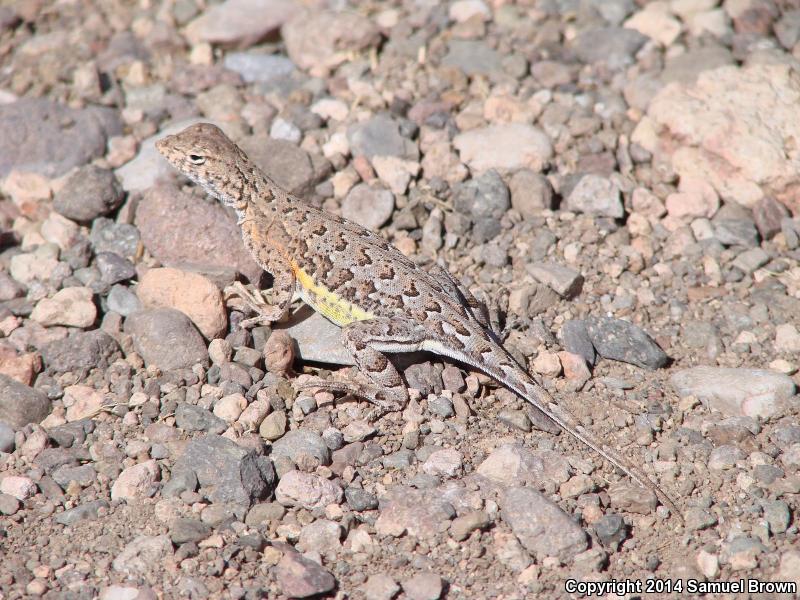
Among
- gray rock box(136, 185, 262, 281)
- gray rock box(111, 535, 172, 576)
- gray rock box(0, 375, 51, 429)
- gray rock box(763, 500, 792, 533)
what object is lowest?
gray rock box(763, 500, 792, 533)

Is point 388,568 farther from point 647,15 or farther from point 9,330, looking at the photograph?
point 647,15

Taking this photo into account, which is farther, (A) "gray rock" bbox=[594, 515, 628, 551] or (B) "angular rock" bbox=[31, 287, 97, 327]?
(B) "angular rock" bbox=[31, 287, 97, 327]

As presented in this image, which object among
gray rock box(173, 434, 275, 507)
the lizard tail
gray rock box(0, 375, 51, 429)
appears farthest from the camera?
gray rock box(0, 375, 51, 429)

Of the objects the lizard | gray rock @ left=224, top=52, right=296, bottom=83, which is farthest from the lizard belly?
gray rock @ left=224, top=52, right=296, bottom=83

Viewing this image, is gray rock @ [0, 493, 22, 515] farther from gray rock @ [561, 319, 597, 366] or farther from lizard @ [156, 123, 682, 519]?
gray rock @ [561, 319, 597, 366]

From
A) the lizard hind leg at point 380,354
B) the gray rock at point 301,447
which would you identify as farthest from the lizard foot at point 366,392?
the gray rock at point 301,447

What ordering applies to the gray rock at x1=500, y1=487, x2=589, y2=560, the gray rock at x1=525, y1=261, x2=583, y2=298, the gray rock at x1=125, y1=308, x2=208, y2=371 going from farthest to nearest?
the gray rock at x1=525, y1=261, x2=583, y2=298
the gray rock at x1=125, y1=308, x2=208, y2=371
the gray rock at x1=500, y1=487, x2=589, y2=560

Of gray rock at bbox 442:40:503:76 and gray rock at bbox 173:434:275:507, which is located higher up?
gray rock at bbox 442:40:503:76
